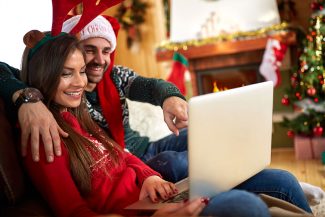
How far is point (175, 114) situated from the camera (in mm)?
1505

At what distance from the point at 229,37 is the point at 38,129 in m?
2.93

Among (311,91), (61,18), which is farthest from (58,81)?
(311,91)

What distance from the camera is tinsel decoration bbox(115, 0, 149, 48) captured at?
15.7 feet

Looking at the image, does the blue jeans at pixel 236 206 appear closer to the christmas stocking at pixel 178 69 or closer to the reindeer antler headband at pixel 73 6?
the reindeer antler headband at pixel 73 6

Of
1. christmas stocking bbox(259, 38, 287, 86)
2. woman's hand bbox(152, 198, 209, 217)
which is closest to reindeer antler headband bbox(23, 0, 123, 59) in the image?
woman's hand bbox(152, 198, 209, 217)

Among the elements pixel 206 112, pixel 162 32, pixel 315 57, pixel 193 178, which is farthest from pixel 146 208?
pixel 162 32

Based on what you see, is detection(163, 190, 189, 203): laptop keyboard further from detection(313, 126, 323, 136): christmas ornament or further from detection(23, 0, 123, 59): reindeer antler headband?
detection(313, 126, 323, 136): christmas ornament

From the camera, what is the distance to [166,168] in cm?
173

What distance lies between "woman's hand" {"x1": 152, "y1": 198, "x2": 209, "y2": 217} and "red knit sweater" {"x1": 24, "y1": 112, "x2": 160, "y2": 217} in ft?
0.75

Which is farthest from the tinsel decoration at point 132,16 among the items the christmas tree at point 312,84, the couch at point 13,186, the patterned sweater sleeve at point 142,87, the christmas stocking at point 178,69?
the couch at point 13,186

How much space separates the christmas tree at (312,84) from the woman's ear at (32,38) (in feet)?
7.39

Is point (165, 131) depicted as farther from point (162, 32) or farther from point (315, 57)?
point (162, 32)

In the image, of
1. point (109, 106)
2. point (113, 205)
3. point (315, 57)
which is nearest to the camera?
point (113, 205)

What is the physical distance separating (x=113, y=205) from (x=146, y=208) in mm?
198
